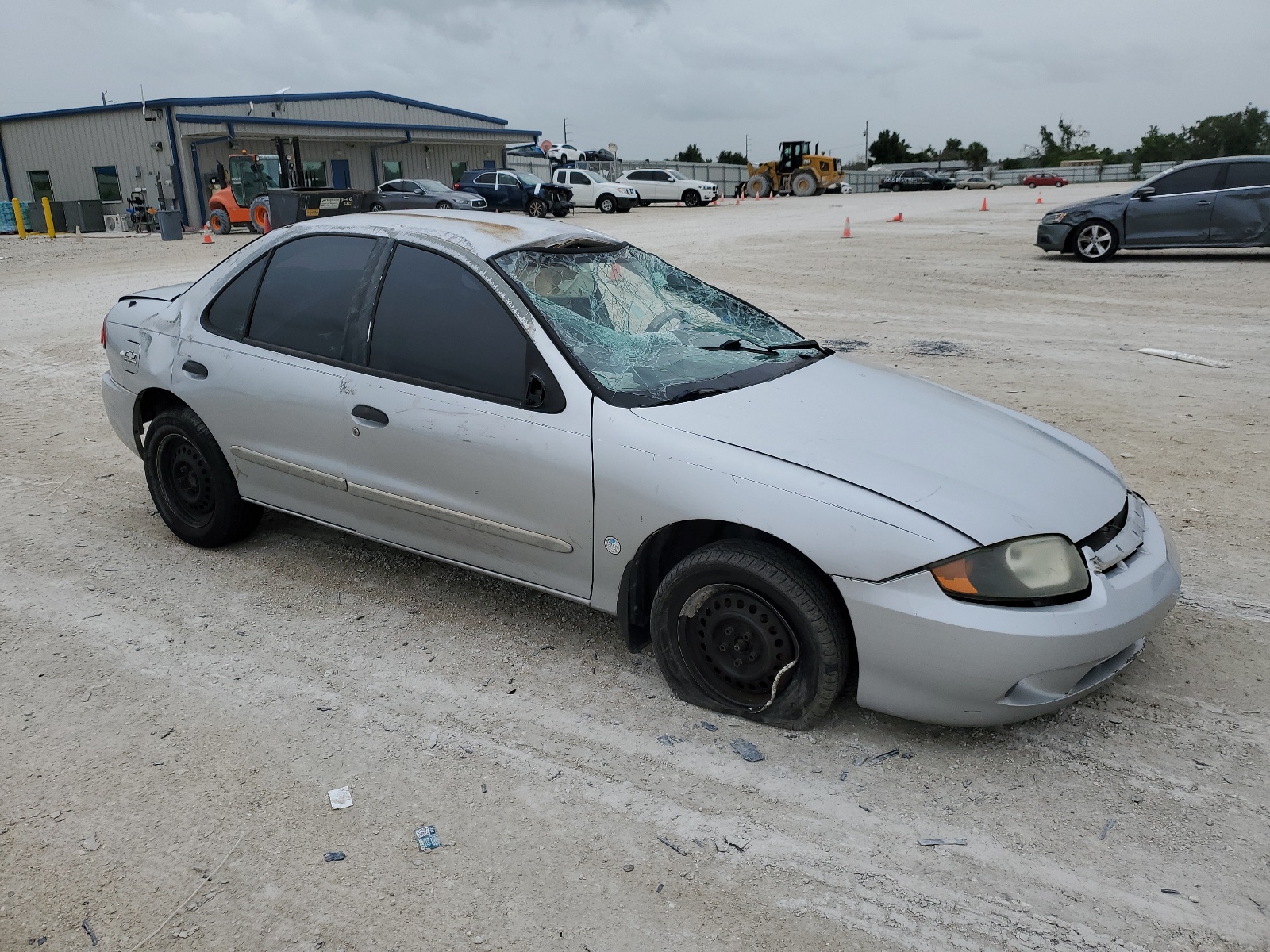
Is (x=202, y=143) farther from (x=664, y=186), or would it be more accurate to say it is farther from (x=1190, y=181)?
(x=1190, y=181)

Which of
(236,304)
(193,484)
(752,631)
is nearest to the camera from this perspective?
(752,631)

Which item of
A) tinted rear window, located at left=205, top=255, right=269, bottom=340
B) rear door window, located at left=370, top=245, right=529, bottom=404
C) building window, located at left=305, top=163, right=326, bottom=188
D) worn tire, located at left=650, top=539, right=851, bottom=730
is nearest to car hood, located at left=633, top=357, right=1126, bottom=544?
worn tire, located at left=650, top=539, right=851, bottom=730

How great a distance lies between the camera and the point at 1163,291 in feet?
39.6

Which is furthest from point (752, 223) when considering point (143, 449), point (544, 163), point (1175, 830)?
point (544, 163)

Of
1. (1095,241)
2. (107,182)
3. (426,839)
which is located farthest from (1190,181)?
(107,182)

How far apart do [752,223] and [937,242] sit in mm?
7971

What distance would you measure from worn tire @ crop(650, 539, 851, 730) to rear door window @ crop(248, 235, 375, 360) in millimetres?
1769

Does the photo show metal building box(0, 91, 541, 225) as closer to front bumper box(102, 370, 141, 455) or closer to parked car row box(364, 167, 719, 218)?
parked car row box(364, 167, 719, 218)

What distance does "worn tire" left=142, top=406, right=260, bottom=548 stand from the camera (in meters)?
4.42

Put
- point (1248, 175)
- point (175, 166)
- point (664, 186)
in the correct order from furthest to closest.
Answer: point (664, 186) → point (175, 166) → point (1248, 175)

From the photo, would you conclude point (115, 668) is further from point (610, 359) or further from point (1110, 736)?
point (1110, 736)

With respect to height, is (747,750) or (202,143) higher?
(202,143)

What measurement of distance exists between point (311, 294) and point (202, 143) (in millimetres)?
35507

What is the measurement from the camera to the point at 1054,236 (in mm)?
14984
